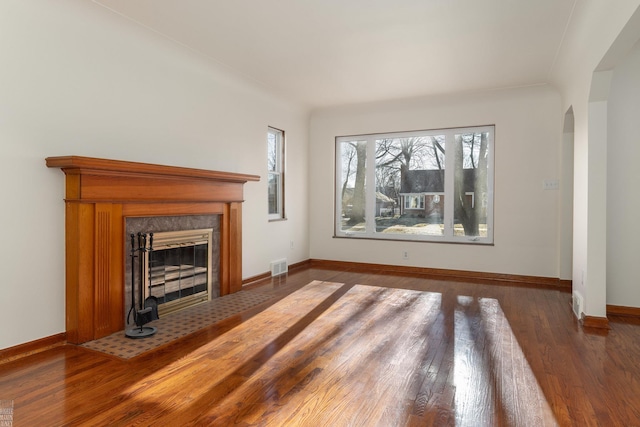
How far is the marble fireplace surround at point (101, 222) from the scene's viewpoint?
9.78 ft

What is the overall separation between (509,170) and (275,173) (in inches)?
139

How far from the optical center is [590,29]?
326 cm

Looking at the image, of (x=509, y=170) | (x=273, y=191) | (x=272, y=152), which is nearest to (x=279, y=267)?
(x=273, y=191)

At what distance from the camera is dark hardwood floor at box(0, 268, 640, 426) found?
202 centimetres

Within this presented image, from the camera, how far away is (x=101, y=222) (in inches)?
122

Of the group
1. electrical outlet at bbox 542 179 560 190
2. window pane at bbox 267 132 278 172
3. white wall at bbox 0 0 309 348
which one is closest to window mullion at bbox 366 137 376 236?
window pane at bbox 267 132 278 172

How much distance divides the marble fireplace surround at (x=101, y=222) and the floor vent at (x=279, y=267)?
2269 millimetres

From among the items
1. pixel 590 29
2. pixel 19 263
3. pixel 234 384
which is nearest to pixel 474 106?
pixel 590 29

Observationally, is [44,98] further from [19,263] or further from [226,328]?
[226,328]

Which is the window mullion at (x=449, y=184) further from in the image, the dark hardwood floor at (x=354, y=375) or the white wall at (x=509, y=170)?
the dark hardwood floor at (x=354, y=375)

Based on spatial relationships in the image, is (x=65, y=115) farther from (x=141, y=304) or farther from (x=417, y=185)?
(x=417, y=185)

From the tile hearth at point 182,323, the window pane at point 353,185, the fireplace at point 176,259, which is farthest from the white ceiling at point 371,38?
the tile hearth at point 182,323

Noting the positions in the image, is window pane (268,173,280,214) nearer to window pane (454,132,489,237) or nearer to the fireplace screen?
the fireplace screen

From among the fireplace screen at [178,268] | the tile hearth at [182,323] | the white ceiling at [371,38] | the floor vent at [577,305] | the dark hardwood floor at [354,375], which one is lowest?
the dark hardwood floor at [354,375]
